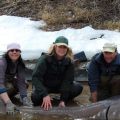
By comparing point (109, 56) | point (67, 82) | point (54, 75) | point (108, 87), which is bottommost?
point (108, 87)

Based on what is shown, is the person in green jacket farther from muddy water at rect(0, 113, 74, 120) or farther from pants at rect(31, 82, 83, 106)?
muddy water at rect(0, 113, 74, 120)

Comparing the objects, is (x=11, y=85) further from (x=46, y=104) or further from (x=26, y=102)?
(x=46, y=104)

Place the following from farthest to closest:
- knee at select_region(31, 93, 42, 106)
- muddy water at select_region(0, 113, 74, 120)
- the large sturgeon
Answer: knee at select_region(31, 93, 42, 106)
muddy water at select_region(0, 113, 74, 120)
the large sturgeon

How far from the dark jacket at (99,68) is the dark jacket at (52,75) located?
293 millimetres

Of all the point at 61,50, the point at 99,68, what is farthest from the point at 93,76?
the point at 61,50

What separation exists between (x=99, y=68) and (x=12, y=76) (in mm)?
1303

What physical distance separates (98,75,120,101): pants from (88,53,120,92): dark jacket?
106mm

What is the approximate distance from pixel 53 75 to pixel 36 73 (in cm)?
32

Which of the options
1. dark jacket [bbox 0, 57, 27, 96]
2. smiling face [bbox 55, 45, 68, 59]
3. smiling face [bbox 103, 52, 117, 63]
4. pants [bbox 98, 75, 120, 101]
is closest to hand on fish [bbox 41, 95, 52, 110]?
dark jacket [bbox 0, 57, 27, 96]

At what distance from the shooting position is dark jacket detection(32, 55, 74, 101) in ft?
23.1

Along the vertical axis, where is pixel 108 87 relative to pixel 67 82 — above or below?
below

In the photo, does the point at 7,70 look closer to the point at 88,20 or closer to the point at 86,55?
the point at 86,55

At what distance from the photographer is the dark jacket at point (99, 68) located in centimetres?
719

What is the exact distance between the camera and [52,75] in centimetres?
727
